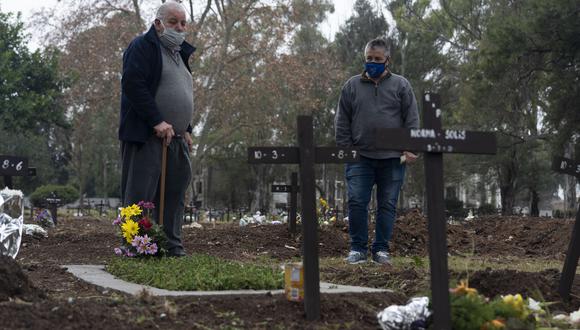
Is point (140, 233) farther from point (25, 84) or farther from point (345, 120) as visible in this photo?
point (25, 84)

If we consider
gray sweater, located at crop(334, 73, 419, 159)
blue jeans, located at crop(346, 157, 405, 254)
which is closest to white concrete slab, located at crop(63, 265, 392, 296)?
blue jeans, located at crop(346, 157, 405, 254)

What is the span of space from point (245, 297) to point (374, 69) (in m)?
3.98

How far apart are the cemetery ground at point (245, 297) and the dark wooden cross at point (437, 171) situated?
45cm

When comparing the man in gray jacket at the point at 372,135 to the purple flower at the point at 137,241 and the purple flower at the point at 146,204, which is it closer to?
the purple flower at the point at 146,204

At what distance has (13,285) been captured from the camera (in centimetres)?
517

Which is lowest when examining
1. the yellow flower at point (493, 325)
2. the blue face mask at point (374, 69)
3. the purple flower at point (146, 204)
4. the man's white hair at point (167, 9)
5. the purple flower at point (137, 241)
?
the yellow flower at point (493, 325)

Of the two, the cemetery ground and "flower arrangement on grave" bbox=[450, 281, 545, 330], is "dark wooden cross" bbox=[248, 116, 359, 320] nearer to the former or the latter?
the cemetery ground

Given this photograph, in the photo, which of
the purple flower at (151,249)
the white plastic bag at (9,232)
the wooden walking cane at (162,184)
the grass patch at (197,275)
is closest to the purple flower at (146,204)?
the wooden walking cane at (162,184)

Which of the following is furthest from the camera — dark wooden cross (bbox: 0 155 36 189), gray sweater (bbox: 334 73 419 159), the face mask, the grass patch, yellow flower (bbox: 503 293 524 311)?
gray sweater (bbox: 334 73 419 159)

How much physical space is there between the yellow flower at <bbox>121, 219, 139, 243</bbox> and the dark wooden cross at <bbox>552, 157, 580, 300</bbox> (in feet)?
11.6

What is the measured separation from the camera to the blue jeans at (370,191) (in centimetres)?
870

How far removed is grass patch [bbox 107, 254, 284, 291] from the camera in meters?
5.76

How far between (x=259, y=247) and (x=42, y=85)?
29.9m

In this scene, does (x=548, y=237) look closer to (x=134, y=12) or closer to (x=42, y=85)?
(x=134, y=12)
